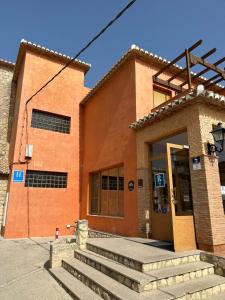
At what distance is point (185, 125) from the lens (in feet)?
21.9

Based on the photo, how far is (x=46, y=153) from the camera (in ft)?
40.0

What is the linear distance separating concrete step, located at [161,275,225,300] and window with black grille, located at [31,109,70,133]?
10314 mm

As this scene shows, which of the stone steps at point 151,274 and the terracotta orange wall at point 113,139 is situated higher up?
the terracotta orange wall at point 113,139

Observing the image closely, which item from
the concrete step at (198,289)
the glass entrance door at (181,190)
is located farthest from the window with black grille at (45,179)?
the concrete step at (198,289)

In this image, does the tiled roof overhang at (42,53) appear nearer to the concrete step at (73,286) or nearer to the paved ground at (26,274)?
the paved ground at (26,274)

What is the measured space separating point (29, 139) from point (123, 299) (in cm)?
965

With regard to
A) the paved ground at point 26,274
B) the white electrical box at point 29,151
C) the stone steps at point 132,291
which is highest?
the white electrical box at point 29,151

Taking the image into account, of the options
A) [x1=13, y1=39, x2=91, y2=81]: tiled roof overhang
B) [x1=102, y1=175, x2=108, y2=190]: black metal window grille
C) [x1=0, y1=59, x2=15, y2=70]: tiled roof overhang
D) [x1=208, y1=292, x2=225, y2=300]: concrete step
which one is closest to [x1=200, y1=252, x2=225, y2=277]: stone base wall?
[x1=208, y1=292, x2=225, y2=300]: concrete step

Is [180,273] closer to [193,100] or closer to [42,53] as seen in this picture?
[193,100]

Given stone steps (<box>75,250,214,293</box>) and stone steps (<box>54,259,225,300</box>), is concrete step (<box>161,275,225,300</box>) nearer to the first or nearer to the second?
stone steps (<box>54,259,225,300</box>)

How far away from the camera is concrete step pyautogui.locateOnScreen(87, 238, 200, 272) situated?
4660mm

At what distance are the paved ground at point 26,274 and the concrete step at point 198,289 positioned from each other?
214cm

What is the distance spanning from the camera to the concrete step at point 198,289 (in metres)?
4.00

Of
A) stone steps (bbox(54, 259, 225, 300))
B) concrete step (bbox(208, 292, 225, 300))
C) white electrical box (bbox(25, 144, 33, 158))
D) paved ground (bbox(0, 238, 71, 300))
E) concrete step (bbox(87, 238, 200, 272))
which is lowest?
paved ground (bbox(0, 238, 71, 300))
